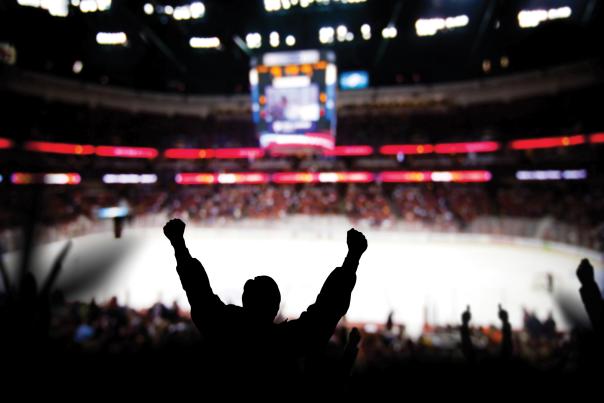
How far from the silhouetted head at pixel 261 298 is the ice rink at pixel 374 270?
4.76 m

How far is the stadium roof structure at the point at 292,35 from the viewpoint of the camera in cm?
700

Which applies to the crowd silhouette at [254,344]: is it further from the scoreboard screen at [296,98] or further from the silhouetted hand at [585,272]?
the scoreboard screen at [296,98]

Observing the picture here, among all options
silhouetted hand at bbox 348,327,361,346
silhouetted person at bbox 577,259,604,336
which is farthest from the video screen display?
silhouetted hand at bbox 348,327,361,346

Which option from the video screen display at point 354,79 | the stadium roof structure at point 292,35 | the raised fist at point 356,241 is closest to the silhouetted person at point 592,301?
the raised fist at point 356,241

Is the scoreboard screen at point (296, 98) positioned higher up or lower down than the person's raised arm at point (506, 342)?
higher up

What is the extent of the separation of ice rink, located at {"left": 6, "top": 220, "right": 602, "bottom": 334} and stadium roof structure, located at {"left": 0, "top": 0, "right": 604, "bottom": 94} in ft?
15.1

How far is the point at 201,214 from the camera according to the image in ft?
70.1

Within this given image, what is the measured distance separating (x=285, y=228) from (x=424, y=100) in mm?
13579

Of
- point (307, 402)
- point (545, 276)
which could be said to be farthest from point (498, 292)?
point (307, 402)

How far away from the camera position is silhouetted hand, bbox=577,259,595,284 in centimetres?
189

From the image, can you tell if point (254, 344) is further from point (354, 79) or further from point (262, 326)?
point (354, 79)

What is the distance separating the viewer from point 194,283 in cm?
132

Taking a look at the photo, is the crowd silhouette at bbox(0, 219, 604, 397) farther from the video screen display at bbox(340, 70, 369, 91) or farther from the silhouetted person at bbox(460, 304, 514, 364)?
the video screen display at bbox(340, 70, 369, 91)

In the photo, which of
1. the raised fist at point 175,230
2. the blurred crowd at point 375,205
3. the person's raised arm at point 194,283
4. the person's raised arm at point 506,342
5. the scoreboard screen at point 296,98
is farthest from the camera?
the blurred crowd at point 375,205
